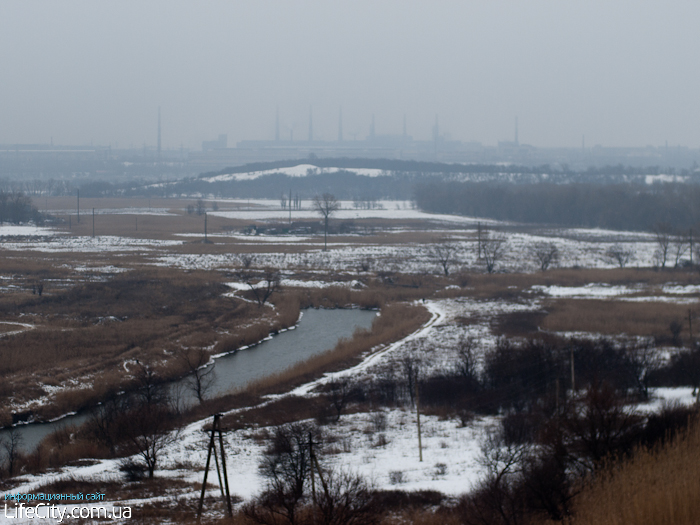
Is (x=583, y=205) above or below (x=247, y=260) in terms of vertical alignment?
above

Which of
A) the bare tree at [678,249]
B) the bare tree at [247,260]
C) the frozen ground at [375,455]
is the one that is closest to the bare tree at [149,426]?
the frozen ground at [375,455]

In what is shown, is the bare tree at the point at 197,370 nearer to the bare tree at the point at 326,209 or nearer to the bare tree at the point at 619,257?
the bare tree at the point at 619,257

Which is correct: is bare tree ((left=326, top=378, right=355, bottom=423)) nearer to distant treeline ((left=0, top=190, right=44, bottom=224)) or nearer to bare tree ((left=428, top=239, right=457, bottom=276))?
bare tree ((left=428, top=239, right=457, bottom=276))

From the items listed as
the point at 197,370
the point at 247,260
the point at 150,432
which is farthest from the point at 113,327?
the point at 247,260

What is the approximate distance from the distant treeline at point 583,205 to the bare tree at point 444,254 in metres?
18.3

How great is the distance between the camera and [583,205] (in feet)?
212

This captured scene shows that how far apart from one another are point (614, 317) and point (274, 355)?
10.8 metres

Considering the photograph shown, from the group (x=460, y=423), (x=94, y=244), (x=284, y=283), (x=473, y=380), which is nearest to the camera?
(x=460, y=423)

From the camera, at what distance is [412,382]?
51.1 feet

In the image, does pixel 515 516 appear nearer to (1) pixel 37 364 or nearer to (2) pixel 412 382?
(2) pixel 412 382

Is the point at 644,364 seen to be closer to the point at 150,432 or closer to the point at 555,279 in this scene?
the point at 150,432

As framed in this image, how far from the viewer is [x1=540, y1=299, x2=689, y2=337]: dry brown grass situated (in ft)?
66.3

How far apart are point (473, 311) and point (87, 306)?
13411mm

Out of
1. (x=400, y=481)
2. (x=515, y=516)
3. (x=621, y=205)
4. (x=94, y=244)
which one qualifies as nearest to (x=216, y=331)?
(x=400, y=481)
